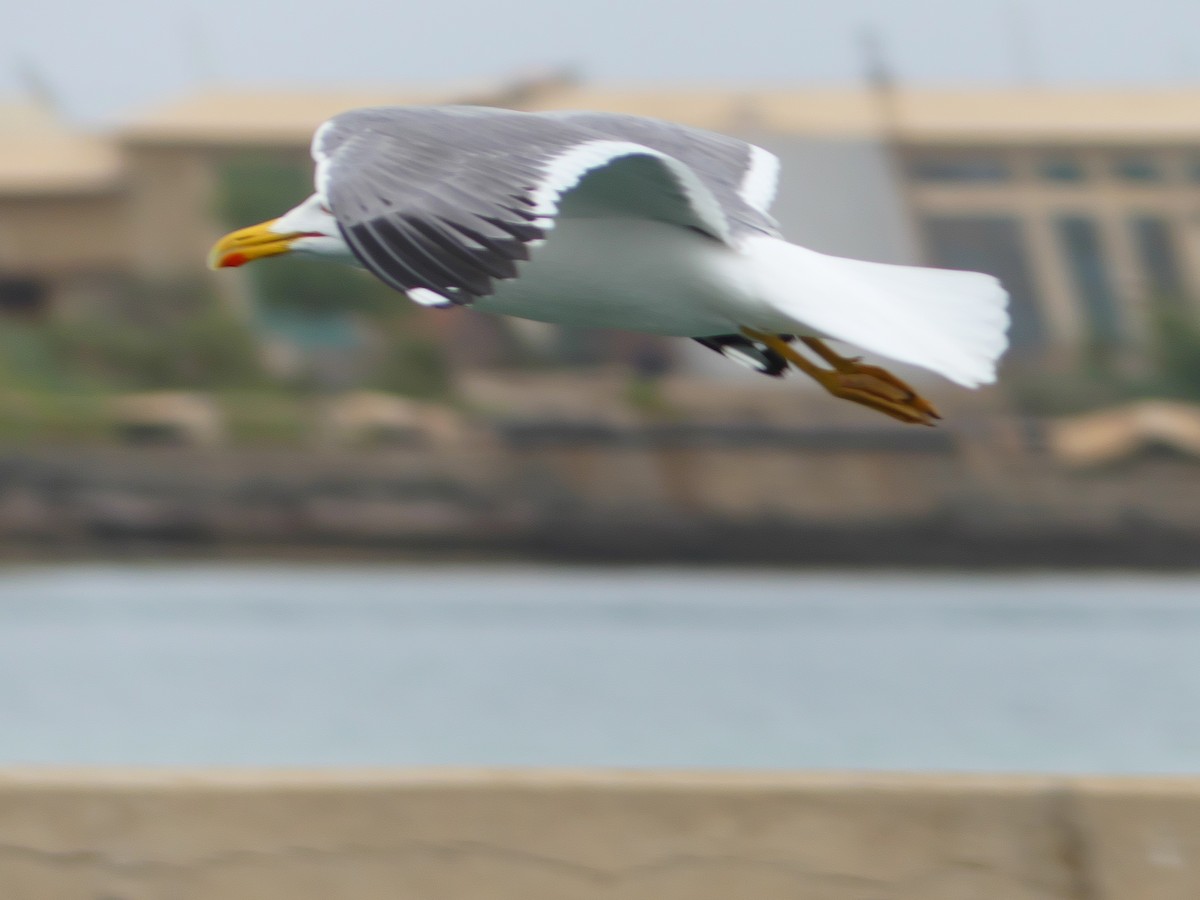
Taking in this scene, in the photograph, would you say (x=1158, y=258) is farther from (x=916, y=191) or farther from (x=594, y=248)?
(x=594, y=248)

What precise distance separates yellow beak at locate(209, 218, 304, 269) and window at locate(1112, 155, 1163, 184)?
3385 centimetres

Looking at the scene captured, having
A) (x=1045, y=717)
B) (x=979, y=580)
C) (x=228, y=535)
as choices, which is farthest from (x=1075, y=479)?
(x=1045, y=717)

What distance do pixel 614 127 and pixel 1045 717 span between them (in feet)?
29.9

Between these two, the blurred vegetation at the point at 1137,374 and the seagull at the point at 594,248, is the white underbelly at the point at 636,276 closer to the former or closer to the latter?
the seagull at the point at 594,248

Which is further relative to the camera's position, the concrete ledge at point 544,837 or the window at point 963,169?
the window at point 963,169

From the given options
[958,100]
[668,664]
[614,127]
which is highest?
[958,100]

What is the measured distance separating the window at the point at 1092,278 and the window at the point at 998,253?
0.81m

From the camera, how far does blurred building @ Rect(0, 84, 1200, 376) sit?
114ft

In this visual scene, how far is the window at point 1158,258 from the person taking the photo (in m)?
35.7

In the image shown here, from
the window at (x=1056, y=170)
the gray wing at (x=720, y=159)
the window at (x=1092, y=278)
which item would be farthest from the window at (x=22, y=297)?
the gray wing at (x=720, y=159)

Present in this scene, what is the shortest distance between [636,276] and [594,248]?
0.11 metres

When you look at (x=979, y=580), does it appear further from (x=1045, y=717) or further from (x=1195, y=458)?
(x=1045, y=717)

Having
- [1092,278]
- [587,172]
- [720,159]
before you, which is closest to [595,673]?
[720,159]

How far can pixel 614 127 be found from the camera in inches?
178
